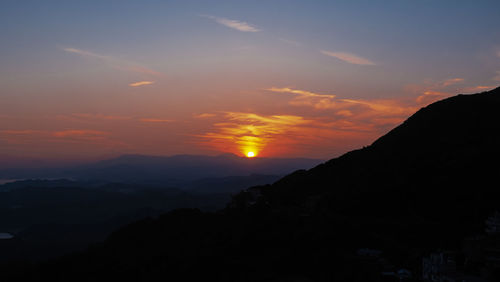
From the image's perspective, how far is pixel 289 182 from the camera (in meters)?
36.5

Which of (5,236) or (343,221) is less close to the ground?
(343,221)

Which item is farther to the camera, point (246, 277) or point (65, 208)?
point (65, 208)

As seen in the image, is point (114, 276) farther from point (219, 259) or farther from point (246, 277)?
point (246, 277)

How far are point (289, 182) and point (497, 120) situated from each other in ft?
60.8

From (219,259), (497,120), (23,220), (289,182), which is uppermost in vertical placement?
(497,120)

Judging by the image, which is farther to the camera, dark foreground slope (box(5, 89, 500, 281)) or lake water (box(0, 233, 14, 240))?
lake water (box(0, 233, 14, 240))

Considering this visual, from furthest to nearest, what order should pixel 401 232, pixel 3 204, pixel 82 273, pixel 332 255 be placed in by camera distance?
pixel 3 204
pixel 401 232
pixel 82 273
pixel 332 255

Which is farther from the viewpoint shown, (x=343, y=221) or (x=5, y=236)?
(x=5, y=236)

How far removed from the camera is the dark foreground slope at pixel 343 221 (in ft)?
56.1

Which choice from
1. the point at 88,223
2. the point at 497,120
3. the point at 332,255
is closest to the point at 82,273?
the point at 332,255

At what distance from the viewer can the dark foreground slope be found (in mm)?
17094

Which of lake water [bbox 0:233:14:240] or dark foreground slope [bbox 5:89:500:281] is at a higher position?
dark foreground slope [bbox 5:89:500:281]

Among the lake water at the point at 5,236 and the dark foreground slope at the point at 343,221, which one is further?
the lake water at the point at 5,236

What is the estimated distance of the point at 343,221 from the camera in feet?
70.0
